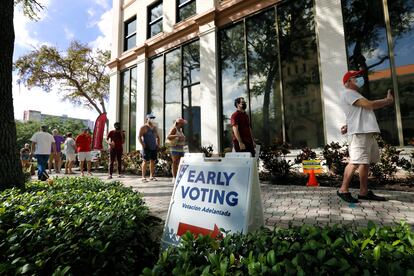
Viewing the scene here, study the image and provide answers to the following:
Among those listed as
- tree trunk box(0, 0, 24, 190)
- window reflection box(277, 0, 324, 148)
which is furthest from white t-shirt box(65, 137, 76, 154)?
window reflection box(277, 0, 324, 148)

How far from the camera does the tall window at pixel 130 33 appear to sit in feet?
50.1

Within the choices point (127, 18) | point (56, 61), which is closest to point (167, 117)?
point (127, 18)

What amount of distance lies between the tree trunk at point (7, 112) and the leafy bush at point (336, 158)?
21.3ft

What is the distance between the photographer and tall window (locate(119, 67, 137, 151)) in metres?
14.4

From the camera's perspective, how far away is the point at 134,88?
14578 mm

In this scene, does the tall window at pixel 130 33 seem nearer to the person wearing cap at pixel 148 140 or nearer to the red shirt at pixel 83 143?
the red shirt at pixel 83 143

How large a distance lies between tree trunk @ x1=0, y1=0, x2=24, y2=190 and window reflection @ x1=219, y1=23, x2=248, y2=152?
6583mm

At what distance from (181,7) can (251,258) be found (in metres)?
13.1

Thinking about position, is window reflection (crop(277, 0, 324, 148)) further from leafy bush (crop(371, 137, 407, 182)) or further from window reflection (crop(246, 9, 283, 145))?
leafy bush (crop(371, 137, 407, 182))

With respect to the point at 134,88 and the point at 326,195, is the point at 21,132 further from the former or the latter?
the point at 326,195

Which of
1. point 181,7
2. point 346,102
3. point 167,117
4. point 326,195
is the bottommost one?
point 326,195

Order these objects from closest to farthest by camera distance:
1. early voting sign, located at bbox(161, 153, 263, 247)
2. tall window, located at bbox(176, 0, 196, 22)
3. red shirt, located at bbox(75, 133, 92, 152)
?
early voting sign, located at bbox(161, 153, 263, 247)
red shirt, located at bbox(75, 133, 92, 152)
tall window, located at bbox(176, 0, 196, 22)

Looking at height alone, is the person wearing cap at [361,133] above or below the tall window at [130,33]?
below

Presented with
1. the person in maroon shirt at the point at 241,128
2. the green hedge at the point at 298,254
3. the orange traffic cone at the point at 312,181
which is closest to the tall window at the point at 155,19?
the person in maroon shirt at the point at 241,128
